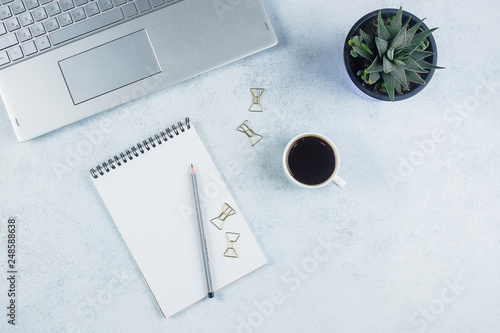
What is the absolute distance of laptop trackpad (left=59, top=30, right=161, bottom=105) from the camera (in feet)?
2.35

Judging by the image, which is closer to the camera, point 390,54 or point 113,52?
point 390,54

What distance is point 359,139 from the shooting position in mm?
770

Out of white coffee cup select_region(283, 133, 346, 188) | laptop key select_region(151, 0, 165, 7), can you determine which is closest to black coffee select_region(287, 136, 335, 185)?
white coffee cup select_region(283, 133, 346, 188)

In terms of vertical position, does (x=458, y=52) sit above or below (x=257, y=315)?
above

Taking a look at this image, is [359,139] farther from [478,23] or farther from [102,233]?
[102,233]

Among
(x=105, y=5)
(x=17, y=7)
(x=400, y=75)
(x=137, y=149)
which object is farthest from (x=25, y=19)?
(x=400, y=75)

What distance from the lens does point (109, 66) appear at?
2.37ft

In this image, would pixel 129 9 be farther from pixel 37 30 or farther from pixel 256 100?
pixel 256 100

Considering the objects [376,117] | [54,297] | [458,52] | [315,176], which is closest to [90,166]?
[54,297]

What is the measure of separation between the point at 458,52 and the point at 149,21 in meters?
0.62

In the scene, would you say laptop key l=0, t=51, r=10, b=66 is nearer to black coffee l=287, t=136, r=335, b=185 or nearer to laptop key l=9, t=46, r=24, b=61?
laptop key l=9, t=46, r=24, b=61

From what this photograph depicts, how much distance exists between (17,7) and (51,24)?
0.06 meters

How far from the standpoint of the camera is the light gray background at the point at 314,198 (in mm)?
761

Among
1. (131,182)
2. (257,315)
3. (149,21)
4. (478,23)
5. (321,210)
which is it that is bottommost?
(257,315)
